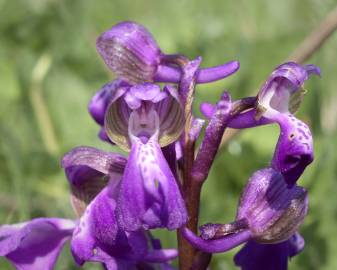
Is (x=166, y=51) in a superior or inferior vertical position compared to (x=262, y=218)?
superior

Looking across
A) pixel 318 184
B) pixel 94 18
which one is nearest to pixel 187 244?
pixel 318 184

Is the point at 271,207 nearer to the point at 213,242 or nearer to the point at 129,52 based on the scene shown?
the point at 213,242

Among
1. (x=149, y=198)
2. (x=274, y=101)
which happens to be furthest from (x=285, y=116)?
(x=149, y=198)

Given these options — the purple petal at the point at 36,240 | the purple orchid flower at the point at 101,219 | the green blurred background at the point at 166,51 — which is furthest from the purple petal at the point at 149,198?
the green blurred background at the point at 166,51

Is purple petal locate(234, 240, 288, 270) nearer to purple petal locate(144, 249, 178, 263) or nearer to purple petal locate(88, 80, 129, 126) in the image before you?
purple petal locate(144, 249, 178, 263)

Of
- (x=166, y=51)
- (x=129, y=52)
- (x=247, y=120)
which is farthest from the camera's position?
(x=166, y=51)

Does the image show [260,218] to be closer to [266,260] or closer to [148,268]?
[266,260]

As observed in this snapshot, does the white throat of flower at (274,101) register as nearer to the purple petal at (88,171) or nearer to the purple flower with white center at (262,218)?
the purple flower with white center at (262,218)
